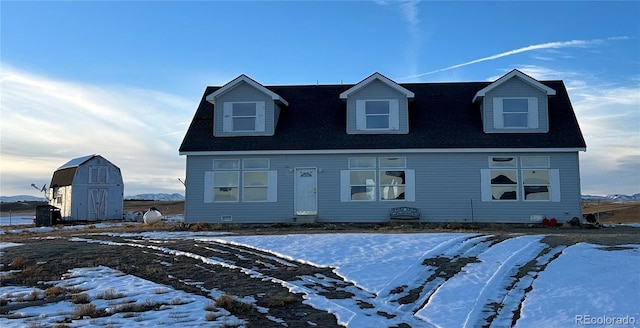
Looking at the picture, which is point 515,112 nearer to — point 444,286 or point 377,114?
point 377,114

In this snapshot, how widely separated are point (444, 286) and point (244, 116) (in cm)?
1536

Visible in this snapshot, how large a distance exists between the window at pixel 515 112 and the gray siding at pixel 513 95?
153mm

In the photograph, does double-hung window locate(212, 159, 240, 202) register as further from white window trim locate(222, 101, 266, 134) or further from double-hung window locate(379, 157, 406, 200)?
double-hung window locate(379, 157, 406, 200)

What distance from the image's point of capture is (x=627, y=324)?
745cm

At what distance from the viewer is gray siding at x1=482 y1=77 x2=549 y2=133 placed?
22.1 m

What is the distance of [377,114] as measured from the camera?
897 inches

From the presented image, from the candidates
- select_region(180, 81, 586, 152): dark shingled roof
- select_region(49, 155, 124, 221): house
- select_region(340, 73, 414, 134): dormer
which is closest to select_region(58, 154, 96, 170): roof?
select_region(49, 155, 124, 221): house

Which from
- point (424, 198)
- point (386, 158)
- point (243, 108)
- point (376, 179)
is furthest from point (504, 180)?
point (243, 108)

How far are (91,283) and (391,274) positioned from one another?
229 inches

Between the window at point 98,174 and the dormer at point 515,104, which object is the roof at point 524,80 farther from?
the window at point 98,174

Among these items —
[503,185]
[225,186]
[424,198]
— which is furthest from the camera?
[225,186]

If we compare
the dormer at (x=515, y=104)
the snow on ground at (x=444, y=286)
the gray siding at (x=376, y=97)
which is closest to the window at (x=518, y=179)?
the dormer at (x=515, y=104)

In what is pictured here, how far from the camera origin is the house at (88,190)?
118 ft

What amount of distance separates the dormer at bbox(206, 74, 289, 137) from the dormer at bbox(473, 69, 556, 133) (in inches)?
350
